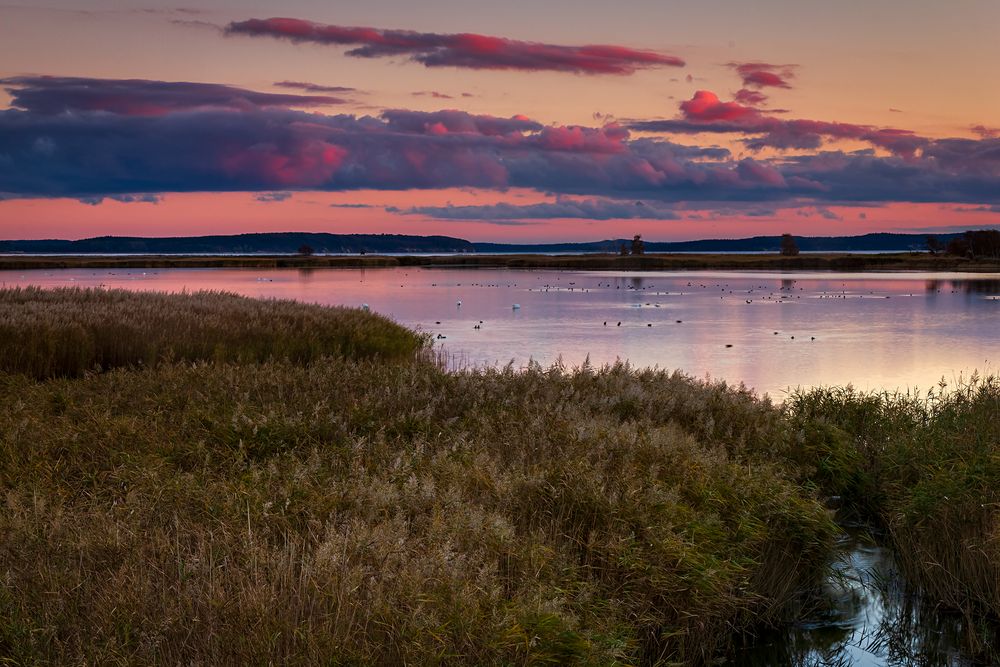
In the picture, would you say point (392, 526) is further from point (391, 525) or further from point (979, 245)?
point (979, 245)

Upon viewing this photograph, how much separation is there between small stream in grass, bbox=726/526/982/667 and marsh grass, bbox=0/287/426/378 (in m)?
10.1

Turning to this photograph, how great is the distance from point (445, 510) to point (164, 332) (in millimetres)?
13325

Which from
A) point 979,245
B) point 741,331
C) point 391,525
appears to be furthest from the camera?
point 979,245

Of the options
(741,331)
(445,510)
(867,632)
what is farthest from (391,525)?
(741,331)

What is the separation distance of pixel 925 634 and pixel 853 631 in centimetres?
66

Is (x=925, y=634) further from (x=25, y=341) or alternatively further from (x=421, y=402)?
(x=25, y=341)

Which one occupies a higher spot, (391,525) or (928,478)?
(391,525)

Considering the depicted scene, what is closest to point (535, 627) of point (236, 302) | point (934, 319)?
point (236, 302)

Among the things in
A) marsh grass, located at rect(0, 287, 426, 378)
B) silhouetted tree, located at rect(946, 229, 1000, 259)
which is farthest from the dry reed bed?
silhouetted tree, located at rect(946, 229, 1000, 259)

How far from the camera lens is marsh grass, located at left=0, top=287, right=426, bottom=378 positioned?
16.9 m

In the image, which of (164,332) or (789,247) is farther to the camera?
(789,247)

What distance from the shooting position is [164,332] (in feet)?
61.4

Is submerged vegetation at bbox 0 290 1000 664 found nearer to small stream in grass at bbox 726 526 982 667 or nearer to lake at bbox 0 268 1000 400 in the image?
small stream in grass at bbox 726 526 982 667

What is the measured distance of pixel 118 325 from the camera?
1827cm
